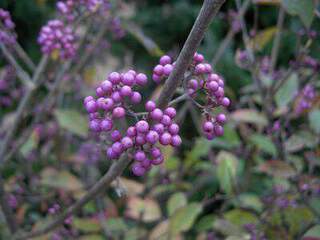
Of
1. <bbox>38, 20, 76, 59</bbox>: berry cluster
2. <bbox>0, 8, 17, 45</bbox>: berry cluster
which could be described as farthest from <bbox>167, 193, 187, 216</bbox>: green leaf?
<bbox>0, 8, 17, 45</bbox>: berry cluster

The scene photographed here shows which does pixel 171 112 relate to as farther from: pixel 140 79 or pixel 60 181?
pixel 60 181

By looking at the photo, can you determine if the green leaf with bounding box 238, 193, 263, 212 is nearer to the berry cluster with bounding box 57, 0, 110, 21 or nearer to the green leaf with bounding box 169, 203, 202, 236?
the green leaf with bounding box 169, 203, 202, 236

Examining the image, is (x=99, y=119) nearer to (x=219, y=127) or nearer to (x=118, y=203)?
(x=219, y=127)

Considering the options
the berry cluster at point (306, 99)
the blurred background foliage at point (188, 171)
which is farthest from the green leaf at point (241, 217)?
the berry cluster at point (306, 99)

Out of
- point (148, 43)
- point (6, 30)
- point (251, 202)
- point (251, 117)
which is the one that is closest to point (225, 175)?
point (251, 202)

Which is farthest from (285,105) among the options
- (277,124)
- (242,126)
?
(242,126)

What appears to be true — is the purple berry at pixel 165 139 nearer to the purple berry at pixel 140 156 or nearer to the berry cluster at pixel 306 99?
the purple berry at pixel 140 156
